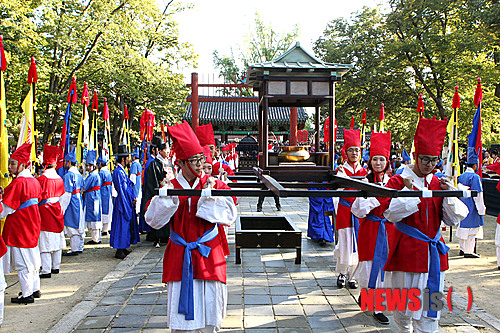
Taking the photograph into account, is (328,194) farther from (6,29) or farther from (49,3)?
(49,3)

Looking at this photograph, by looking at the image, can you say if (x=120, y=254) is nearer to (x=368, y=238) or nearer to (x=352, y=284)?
(x=352, y=284)

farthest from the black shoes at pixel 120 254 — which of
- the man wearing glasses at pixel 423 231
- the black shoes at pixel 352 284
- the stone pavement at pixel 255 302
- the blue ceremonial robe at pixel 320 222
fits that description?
the man wearing glasses at pixel 423 231

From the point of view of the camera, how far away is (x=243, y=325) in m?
4.12

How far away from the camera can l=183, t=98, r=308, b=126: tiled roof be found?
2534 cm

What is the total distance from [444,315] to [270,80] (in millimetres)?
3602

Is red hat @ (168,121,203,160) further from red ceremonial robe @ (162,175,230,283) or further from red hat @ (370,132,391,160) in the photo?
red hat @ (370,132,391,160)

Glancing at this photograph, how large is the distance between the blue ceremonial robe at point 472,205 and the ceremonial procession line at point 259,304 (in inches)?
46.8

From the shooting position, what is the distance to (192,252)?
3135mm

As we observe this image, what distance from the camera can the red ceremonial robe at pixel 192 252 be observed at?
310 cm

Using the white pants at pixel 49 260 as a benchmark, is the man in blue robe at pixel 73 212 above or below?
above

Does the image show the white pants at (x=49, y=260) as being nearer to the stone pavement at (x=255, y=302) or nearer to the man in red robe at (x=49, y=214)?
the man in red robe at (x=49, y=214)

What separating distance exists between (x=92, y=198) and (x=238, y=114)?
62.4 ft

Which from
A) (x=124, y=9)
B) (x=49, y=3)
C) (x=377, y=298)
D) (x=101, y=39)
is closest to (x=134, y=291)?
(x=377, y=298)

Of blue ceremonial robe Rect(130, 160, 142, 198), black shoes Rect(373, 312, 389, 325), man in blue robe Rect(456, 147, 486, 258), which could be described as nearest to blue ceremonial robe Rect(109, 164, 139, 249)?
blue ceremonial robe Rect(130, 160, 142, 198)
